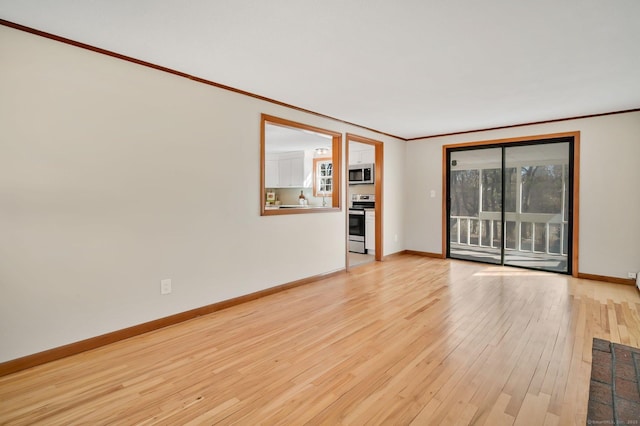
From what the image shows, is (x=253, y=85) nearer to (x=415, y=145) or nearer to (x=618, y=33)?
(x=618, y=33)

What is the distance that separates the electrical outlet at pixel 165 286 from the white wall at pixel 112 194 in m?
0.05

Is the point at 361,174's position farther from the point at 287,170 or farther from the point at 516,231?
the point at 516,231

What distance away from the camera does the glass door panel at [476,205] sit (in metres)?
5.58

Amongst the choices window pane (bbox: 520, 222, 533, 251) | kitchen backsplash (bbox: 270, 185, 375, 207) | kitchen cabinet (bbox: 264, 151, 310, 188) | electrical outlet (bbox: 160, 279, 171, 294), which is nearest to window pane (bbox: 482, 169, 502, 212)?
window pane (bbox: 520, 222, 533, 251)

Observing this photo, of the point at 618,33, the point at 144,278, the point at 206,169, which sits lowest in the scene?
the point at 144,278

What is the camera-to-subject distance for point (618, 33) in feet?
7.51

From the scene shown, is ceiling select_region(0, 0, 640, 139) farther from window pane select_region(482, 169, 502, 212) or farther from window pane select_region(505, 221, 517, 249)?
window pane select_region(505, 221, 517, 249)

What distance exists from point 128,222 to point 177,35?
1536mm

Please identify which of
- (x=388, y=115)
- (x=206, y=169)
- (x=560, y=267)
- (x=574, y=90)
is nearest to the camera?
(x=206, y=169)

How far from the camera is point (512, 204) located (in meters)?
5.38

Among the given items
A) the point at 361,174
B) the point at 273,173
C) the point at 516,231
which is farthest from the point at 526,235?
the point at 273,173

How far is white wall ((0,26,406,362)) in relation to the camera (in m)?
2.25

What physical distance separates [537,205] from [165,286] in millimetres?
5387

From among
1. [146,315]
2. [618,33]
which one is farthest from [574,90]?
[146,315]
